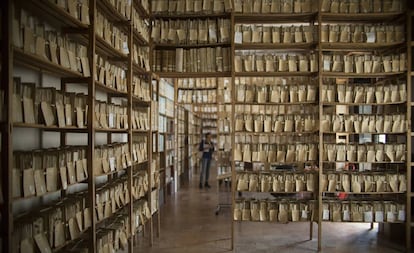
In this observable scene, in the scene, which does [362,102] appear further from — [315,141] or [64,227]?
[64,227]

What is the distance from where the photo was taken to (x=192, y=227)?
5.71 m

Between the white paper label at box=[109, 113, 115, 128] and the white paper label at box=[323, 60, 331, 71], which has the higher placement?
the white paper label at box=[323, 60, 331, 71]

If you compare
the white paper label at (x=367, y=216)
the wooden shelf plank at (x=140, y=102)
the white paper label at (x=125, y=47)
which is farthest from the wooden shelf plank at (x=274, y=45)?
the white paper label at (x=367, y=216)

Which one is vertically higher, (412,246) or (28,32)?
(28,32)

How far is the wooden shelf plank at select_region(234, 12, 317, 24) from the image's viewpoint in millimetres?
4828

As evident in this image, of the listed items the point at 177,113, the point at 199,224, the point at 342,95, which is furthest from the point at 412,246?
the point at 177,113

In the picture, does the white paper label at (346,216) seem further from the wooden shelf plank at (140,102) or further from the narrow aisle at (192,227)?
the wooden shelf plank at (140,102)

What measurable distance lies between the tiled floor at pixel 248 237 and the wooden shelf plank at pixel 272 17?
293 centimetres

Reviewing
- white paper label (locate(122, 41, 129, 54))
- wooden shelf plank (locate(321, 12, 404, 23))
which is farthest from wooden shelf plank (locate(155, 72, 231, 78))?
wooden shelf plank (locate(321, 12, 404, 23))

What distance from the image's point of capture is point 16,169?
2.08 m

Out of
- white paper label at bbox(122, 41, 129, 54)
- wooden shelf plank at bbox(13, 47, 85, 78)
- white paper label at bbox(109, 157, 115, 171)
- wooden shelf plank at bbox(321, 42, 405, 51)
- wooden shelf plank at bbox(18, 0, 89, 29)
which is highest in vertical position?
wooden shelf plank at bbox(321, 42, 405, 51)

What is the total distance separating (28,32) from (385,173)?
4394 millimetres

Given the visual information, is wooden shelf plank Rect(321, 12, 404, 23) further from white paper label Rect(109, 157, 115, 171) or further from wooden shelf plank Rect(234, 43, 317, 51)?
white paper label Rect(109, 157, 115, 171)

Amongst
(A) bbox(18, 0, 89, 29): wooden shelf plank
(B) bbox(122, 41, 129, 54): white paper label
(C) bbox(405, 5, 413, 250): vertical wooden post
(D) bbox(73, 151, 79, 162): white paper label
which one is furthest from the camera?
(C) bbox(405, 5, 413, 250): vertical wooden post
